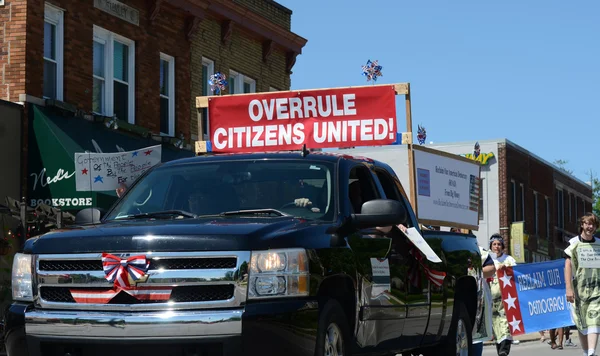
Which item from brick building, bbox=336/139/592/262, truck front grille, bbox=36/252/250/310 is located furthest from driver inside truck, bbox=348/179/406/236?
brick building, bbox=336/139/592/262

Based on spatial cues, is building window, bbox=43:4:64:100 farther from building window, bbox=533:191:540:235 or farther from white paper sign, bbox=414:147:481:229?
building window, bbox=533:191:540:235

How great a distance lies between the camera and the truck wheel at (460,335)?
11.5 m

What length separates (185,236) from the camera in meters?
7.52

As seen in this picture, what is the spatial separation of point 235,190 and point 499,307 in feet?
37.4

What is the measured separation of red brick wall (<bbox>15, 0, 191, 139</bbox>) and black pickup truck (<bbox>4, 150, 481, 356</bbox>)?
43.6 feet

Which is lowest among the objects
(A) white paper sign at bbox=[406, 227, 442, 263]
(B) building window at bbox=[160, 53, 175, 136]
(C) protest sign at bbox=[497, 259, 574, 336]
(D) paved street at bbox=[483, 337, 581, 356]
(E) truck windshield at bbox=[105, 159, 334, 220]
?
(D) paved street at bbox=[483, 337, 581, 356]

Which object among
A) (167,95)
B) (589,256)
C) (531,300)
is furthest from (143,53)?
(589,256)

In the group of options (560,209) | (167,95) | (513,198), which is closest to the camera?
(167,95)

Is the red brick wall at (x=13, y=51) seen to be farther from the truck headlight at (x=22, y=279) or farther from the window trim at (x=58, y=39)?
the truck headlight at (x=22, y=279)

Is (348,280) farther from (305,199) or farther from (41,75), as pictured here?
(41,75)

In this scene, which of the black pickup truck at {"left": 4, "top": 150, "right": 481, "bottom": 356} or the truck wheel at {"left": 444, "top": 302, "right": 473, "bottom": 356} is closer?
the black pickup truck at {"left": 4, "top": 150, "right": 481, "bottom": 356}

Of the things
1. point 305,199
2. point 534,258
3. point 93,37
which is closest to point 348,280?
point 305,199

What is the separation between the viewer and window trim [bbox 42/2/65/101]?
22922mm

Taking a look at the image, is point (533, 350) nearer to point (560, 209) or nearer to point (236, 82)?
point (236, 82)
